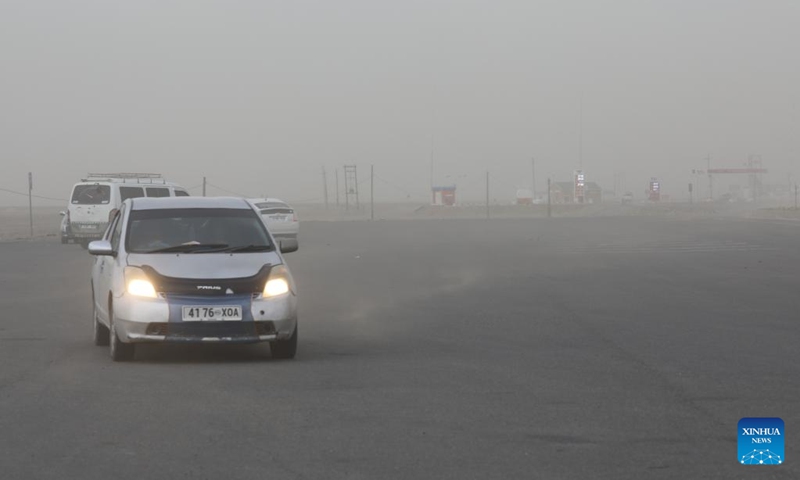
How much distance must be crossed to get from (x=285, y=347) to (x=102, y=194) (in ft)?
82.7

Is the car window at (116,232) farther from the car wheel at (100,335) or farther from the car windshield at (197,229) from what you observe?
the car wheel at (100,335)

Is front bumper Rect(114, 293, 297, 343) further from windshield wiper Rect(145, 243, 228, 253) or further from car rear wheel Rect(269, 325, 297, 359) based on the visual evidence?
windshield wiper Rect(145, 243, 228, 253)

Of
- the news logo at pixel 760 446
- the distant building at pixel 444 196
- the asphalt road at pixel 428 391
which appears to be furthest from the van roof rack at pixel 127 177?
the distant building at pixel 444 196

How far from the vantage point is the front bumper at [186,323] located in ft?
32.3

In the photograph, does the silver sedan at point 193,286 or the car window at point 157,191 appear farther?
the car window at point 157,191

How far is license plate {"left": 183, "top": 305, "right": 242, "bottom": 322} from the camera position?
9.84 m

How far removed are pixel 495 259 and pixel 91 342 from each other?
58.2ft

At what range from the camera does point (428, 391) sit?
8414 millimetres

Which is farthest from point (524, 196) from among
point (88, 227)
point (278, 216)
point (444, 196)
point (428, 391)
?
point (428, 391)

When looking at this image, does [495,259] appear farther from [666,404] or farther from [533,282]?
[666,404]

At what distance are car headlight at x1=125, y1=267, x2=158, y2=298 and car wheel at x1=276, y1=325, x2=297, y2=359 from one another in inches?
48.1

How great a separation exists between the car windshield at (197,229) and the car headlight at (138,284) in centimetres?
67

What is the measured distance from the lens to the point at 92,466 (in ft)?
19.3

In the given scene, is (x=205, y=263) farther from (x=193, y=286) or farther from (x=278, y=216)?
(x=278, y=216)
